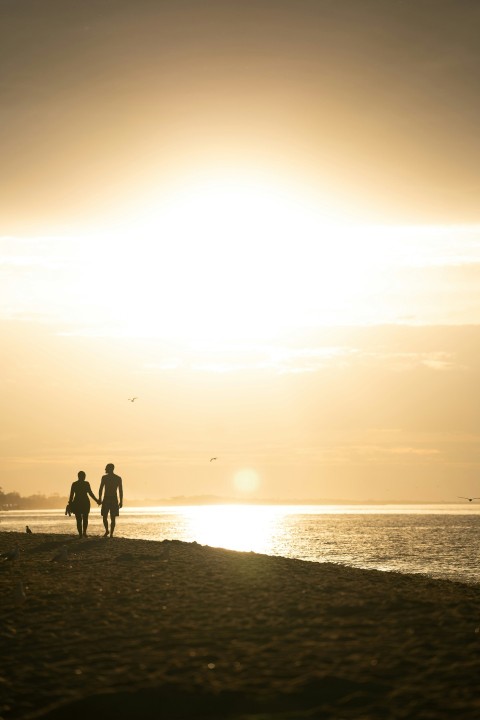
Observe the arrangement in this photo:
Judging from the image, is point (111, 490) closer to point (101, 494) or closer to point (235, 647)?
point (101, 494)

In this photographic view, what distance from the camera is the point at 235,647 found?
514 inches

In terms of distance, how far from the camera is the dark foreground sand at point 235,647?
1068 cm

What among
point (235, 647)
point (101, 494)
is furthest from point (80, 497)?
point (235, 647)

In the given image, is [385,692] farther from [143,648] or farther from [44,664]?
[44,664]

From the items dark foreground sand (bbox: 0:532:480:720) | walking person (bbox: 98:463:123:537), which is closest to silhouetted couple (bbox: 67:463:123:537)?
walking person (bbox: 98:463:123:537)

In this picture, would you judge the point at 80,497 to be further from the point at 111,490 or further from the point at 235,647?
the point at 235,647

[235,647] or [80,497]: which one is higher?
[80,497]

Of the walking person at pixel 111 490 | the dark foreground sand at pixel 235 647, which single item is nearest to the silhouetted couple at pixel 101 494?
the walking person at pixel 111 490

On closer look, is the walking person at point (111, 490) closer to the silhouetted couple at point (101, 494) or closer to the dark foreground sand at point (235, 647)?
the silhouetted couple at point (101, 494)

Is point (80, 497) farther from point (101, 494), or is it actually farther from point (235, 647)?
point (235, 647)

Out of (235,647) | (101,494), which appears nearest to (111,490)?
(101,494)

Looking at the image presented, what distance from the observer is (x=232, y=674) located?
11.7 metres

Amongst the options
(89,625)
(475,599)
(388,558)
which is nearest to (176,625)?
(89,625)

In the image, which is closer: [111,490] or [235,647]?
[235,647]
